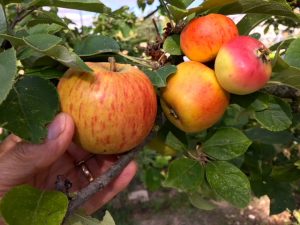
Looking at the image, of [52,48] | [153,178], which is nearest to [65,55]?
[52,48]

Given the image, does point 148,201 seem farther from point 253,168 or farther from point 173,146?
point 173,146

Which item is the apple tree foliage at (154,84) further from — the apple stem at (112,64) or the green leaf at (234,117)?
the green leaf at (234,117)

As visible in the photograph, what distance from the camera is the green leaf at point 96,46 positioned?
0.75m

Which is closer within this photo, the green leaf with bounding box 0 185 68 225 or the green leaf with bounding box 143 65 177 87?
the green leaf with bounding box 0 185 68 225

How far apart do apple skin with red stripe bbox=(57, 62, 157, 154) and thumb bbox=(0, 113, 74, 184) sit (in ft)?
0.09

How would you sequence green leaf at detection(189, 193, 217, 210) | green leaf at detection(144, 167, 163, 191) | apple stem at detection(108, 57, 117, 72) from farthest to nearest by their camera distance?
1. green leaf at detection(144, 167, 163, 191)
2. green leaf at detection(189, 193, 217, 210)
3. apple stem at detection(108, 57, 117, 72)

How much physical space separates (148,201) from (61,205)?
2.48m

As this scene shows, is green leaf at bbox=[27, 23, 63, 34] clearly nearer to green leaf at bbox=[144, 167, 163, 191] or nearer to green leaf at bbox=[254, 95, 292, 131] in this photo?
green leaf at bbox=[254, 95, 292, 131]

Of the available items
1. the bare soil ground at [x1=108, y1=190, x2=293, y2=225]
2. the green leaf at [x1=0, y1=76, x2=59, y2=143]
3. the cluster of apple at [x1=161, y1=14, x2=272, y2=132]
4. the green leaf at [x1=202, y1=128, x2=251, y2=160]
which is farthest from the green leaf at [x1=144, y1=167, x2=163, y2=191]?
the green leaf at [x1=0, y1=76, x2=59, y2=143]

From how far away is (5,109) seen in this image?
64 cm

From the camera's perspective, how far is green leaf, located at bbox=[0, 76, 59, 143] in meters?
0.63

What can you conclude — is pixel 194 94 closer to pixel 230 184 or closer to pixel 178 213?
pixel 230 184

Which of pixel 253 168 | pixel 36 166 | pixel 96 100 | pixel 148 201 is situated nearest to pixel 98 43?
pixel 96 100

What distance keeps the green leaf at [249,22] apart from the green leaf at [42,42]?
41cm
